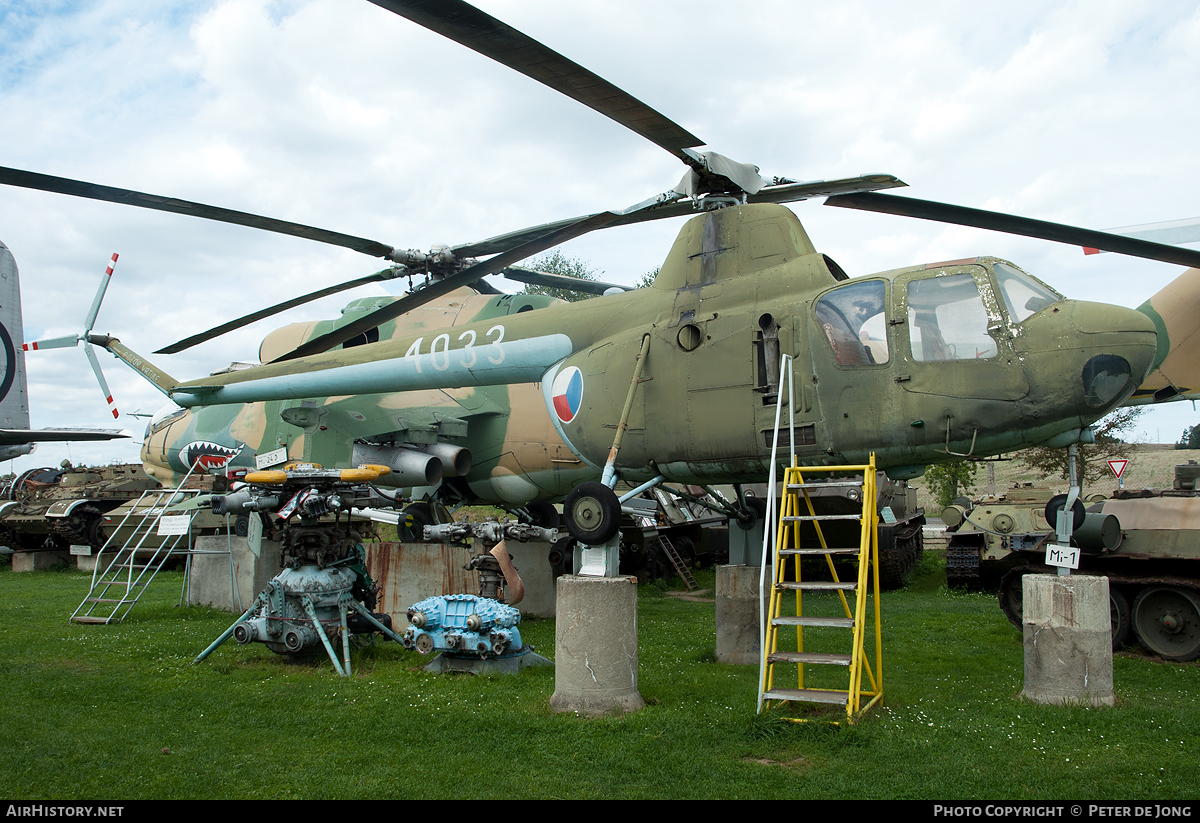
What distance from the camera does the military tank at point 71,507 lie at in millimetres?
18688

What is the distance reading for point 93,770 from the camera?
4.57m

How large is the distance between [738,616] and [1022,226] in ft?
13.3

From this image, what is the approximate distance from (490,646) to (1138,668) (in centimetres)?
597

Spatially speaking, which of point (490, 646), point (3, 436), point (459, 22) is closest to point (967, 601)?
point (490, 646)

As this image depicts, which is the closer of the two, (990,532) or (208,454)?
(990,532)

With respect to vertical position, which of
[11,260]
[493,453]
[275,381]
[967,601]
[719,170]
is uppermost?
[11,260]

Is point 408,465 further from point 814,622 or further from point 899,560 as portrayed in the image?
point 899,560

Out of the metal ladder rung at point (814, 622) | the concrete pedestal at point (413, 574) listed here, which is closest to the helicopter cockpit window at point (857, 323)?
the metal ladder rung at point (814, 622)

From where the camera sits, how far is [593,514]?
6.15 meters

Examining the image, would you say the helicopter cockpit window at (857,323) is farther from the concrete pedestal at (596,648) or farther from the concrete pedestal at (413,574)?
the concrete pedestal at (413,574)

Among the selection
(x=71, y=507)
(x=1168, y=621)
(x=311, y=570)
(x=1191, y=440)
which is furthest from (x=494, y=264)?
(x=1191, y=440)

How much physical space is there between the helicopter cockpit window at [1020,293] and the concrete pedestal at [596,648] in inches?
130

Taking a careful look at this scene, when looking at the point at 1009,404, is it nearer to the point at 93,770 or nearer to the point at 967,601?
the point at 93,770

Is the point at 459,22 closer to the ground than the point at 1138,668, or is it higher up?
higher up
